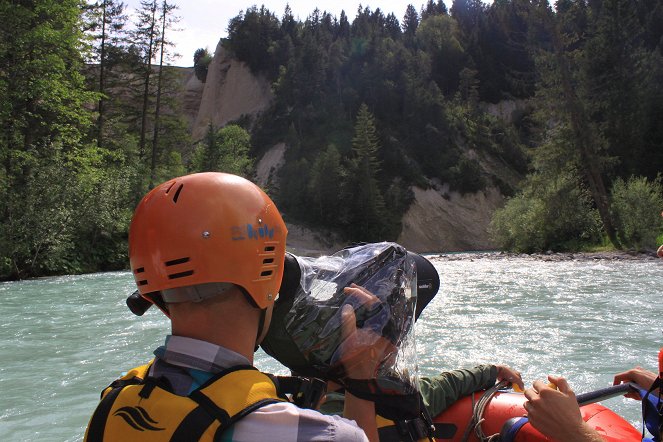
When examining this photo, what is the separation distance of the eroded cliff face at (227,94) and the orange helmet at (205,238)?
5843cm

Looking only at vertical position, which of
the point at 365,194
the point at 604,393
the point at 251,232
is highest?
the point at 251,232

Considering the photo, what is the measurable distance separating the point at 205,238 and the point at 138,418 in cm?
39

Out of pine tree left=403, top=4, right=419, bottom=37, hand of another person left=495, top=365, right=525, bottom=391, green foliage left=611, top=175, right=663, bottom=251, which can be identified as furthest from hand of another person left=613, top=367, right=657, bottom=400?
pine tree left=403, top=4, right=419, bottom=37

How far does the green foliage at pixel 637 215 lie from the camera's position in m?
20.1

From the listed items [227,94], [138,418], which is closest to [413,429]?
[138,418]

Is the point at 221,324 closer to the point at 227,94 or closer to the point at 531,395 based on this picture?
the point at 531,395

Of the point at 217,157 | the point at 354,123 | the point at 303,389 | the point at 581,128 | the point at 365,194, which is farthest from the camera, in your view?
the point at 354,123

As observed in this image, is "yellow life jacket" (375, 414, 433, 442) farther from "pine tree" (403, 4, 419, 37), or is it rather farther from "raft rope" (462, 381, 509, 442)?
"pine tree" (403, 4, 419, 37)

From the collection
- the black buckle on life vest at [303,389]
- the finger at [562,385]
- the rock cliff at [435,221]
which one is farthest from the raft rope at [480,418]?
the rock cliff at [435,221]

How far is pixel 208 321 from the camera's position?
1.20m

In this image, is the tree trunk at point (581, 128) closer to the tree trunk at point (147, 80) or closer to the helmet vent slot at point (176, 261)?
the tree trunk at point (147, 80)

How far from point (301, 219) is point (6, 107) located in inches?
1100

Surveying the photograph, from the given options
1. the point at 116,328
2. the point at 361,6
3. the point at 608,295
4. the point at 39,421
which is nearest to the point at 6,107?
the point at 116,328

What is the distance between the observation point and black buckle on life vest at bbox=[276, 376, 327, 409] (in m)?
1.31
